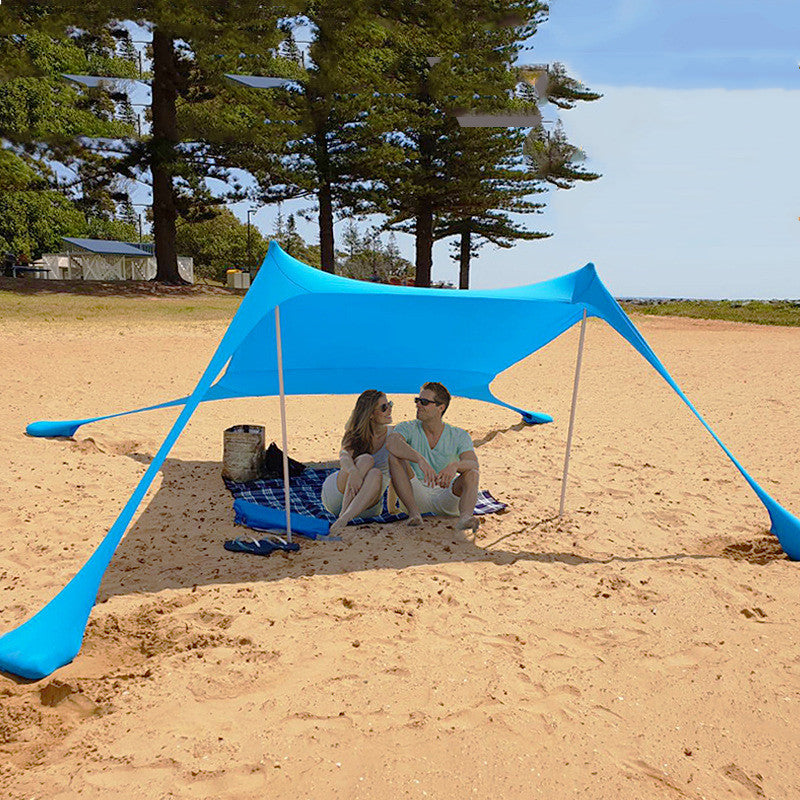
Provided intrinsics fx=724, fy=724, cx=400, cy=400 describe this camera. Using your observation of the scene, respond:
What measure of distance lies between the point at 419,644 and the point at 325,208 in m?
22.1

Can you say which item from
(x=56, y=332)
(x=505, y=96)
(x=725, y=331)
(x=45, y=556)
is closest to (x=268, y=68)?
(x=505, y=96)

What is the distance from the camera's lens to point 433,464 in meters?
4.73

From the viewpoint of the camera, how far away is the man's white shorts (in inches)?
186

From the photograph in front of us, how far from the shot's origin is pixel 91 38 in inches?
869

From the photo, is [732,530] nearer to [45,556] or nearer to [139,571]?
[139,571]

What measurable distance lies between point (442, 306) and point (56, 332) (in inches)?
412

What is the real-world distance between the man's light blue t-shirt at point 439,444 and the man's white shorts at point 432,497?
124 millimetres

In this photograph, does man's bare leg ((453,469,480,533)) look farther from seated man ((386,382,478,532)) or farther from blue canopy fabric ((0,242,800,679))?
blue canopy fabric ((0,242,800,679))

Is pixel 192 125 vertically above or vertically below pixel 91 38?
below

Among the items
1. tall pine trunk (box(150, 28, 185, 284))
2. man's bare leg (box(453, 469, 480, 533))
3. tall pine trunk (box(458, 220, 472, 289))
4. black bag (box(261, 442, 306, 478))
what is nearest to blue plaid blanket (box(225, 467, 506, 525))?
black bag (box(261, 442, 306, 478))

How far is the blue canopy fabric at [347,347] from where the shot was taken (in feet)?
9.90

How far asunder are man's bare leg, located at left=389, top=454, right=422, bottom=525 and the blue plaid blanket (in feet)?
0.55

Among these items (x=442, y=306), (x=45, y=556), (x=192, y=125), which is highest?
(x=192, y=125)

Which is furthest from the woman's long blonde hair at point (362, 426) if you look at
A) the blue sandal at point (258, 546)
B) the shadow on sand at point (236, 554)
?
the blue sandal at point (258, 546)
